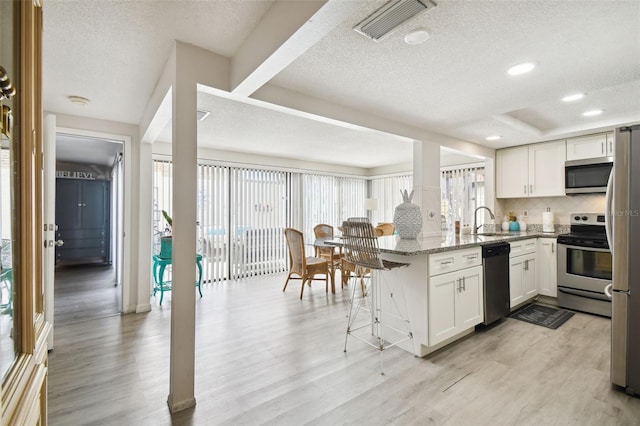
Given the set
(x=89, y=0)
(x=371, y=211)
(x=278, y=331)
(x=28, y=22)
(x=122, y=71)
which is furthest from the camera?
(x=371, y=211)

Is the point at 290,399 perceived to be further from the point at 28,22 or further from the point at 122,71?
the point at 122,71

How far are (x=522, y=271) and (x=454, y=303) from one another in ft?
5.33

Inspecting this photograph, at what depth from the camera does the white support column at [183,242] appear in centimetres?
183

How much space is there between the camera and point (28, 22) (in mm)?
883

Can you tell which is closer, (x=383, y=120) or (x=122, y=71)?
(x=122, y=71)

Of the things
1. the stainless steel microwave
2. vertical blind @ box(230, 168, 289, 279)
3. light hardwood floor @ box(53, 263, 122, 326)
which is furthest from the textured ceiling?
light hardwood floor @ box(53, 263, 122, 326)

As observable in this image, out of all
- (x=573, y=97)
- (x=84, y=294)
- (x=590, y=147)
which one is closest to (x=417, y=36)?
(x=573, y=97)

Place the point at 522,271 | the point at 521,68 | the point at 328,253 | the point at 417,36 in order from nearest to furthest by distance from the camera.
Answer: the point at 417,36 → the point at 521,68 → the point at 522,271 → the point at 328,253

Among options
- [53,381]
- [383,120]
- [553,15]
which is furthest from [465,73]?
[53,381]

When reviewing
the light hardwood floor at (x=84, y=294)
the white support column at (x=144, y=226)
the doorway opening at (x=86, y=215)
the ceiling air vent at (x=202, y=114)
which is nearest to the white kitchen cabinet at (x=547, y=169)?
the ceiling air vent at (x=202, y=114)

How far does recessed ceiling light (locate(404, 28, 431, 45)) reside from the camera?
1.73m

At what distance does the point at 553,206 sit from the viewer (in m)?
4.44

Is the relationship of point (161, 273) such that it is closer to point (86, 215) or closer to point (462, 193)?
point (86, 215)

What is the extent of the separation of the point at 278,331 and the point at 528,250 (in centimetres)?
321
